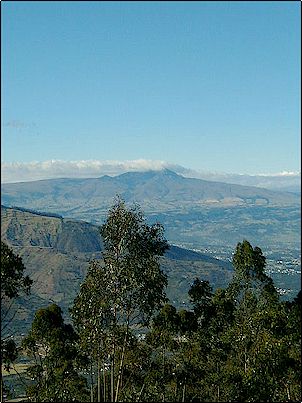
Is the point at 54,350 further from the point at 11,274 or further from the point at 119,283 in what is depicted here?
the point at 11,274

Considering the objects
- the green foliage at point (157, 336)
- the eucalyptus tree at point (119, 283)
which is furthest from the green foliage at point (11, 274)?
A: the green foliage at point (157, 336)

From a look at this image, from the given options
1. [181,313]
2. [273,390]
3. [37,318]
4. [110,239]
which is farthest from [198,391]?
[110,239]

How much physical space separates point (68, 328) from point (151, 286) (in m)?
13.9

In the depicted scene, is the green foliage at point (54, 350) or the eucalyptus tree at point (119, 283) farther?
the green foliage at point (54, 350)

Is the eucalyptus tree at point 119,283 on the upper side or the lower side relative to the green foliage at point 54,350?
upper

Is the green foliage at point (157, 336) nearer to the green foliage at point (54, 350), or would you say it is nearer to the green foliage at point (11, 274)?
the green foliage at point (54, 350)

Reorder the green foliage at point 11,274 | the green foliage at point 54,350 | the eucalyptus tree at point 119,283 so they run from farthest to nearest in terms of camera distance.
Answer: the green foliage at point 54,350, the eucalyptus tree at point 119,283, the green foliage at point 11,274

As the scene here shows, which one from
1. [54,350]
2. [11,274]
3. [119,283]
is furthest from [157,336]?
[11,274]

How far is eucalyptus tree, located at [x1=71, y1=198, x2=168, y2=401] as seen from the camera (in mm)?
35594

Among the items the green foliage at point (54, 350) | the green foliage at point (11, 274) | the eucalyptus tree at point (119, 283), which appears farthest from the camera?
the green foliage at point (54, 350)

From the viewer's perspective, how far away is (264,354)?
39.8 m

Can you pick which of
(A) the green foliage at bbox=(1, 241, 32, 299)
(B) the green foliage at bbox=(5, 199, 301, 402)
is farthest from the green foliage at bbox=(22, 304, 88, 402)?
(A) the green foliage at bbox=(1, 241, 32, 299)

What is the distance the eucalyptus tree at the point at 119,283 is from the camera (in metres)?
35.6

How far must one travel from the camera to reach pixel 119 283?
35.7m
